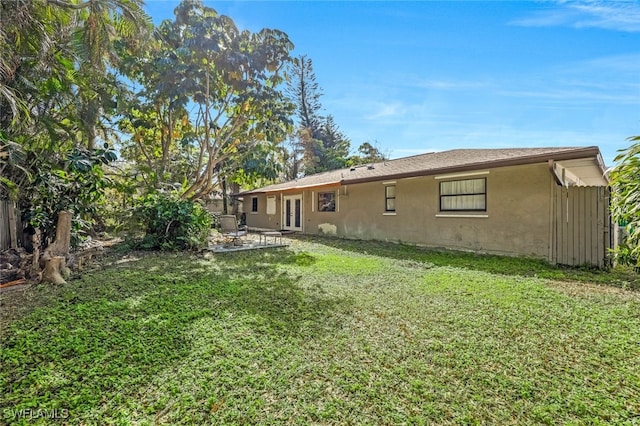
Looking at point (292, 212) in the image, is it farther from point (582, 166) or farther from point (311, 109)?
point (311, 109)

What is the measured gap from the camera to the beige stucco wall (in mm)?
8273

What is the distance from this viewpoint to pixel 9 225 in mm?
6969

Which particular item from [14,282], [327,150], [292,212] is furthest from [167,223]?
[327,150]

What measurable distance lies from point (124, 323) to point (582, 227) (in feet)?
32.9

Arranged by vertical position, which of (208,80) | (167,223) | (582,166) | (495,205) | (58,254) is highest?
(208,80)

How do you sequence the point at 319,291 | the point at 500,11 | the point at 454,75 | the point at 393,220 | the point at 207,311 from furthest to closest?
the point at 393,220 < the point at 454,75 < the point at 500,11 < the point at 319,291 < the point at 207,311

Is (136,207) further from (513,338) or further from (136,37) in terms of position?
(513,338)

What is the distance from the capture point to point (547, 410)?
240 cm

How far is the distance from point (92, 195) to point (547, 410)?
9918 millimetres

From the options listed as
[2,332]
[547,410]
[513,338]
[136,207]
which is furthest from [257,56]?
[547,410]

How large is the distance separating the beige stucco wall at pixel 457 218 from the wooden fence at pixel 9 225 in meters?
11.2

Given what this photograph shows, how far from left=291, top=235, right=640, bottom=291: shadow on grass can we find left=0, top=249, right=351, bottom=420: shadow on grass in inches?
176

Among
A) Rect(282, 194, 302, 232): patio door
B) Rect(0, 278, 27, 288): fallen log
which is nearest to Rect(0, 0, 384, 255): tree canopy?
Rect(0, 278, 27, 288): fallen log

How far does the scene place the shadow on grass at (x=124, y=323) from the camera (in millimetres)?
2680
